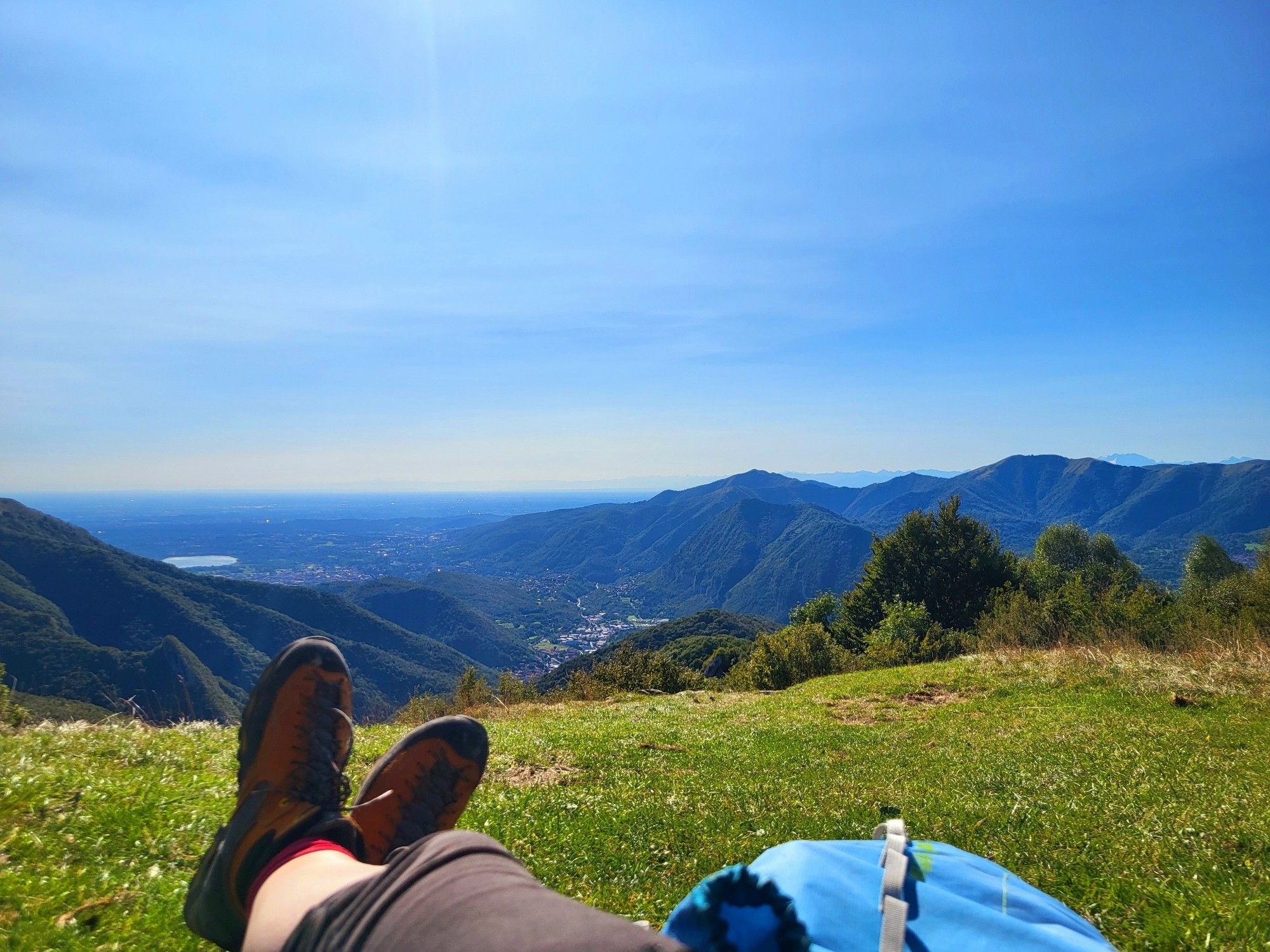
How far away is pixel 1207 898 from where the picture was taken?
3.99m

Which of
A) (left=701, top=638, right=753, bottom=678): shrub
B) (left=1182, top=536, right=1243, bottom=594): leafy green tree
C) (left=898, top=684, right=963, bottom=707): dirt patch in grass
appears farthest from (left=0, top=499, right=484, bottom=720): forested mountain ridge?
(left=1182, top=536, right=1243, bottom=594): leafy green tree

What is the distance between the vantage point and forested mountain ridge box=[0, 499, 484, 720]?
262ft

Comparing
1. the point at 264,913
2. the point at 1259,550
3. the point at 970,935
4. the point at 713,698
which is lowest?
the point at 713,698

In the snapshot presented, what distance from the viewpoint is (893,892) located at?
5.89 feet

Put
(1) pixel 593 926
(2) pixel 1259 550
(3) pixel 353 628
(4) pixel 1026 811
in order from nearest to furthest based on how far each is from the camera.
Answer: (1) pixel 593 926 < (4) pixel 1026 811 < (2) pixel 1259 550 < (3) pixel 353 628

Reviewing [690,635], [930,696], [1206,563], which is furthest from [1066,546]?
[930,696]

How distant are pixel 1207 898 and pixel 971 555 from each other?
45239 mm

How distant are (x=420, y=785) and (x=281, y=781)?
814mm

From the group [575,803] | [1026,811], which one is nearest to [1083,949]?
[575,803]

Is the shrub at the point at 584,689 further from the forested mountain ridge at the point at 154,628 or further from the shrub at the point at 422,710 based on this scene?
the forested mountain ridge at the point at 154,628

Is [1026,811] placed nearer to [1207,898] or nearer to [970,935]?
[1207,898]

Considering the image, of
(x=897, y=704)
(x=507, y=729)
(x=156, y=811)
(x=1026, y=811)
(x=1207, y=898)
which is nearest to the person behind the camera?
(x=1207, y=898)

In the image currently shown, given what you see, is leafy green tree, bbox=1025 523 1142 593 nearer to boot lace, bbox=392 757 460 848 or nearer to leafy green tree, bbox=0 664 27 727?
boot lace, bbox=392 757 460 848

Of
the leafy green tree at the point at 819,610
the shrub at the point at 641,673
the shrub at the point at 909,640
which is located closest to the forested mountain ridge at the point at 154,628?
the shrub at the point at 641,673
